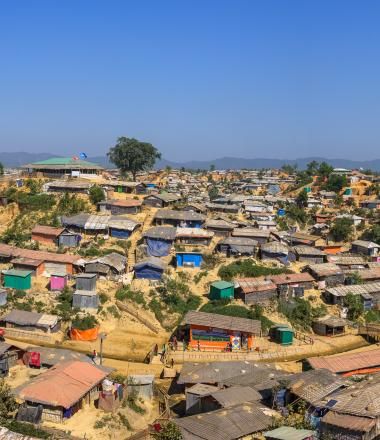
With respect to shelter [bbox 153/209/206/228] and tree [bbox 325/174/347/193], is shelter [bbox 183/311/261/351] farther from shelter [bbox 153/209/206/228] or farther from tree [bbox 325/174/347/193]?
tree [bbox 325/174/347/193]

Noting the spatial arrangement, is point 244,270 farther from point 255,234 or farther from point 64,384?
point 64,384

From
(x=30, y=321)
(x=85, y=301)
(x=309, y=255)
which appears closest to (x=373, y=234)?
(x=309, y=255)

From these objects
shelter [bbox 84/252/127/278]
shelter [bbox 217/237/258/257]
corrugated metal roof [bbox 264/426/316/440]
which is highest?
shelter [bbox 217/237/258/257]

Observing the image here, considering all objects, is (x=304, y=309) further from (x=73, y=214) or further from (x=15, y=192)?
(x=15, y=192)

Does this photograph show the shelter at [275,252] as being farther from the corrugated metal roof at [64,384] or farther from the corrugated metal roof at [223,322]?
the corrugated metal roof at [64,384]

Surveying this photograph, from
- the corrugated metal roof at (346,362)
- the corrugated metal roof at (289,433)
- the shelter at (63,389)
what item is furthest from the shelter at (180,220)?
the corrugated metal roof at (289,433)

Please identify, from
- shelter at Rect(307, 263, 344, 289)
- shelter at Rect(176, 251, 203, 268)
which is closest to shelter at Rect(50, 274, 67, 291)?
shelter at Rect(176, 251, 203, 268)
